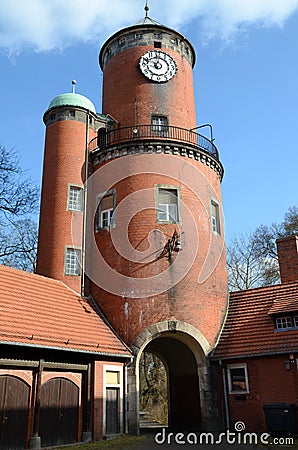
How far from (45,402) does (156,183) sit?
9.74 meters

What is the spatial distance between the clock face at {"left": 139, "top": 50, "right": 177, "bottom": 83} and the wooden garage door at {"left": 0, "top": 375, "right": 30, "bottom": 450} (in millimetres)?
15478

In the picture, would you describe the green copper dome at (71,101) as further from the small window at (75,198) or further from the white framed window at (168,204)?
the white framed window at (168,204)

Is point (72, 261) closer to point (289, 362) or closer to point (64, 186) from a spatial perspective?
point (64, 186)

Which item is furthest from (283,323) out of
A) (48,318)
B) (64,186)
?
(64,186)

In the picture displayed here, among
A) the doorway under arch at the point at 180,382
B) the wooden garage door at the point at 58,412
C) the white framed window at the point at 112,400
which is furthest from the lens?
the doorway under arch at the point at 180,382

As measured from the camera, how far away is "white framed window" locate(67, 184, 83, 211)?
68.5ft

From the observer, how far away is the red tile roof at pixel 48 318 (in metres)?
13.8

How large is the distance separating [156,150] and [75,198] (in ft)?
14.5

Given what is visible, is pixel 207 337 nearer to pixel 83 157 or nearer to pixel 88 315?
pixel 88 315

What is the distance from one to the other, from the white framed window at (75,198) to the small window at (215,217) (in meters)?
6.06

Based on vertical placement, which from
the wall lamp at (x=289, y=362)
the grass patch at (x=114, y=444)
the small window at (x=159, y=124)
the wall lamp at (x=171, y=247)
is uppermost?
the small window at (x=159, y=124)

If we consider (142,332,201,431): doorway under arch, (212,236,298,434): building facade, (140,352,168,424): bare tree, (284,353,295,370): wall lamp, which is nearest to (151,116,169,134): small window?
(212,236,298,434): building facade

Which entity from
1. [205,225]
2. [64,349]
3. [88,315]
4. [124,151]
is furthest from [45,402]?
[124,151]

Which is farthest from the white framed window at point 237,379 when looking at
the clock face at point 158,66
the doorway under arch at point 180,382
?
the clock face at point 158,66
